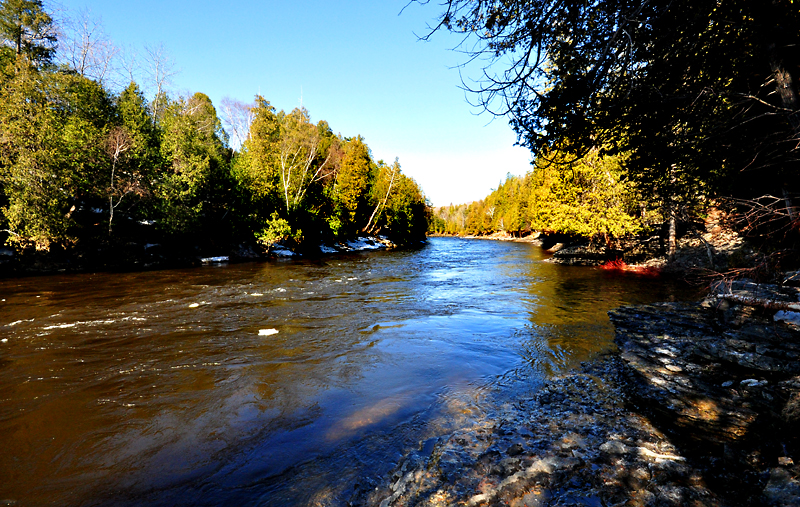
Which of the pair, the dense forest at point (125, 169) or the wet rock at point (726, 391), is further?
the dense forest at point (125, 169)

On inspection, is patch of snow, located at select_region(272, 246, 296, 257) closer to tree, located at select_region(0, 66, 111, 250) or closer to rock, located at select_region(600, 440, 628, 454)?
tree, located at select_region(0, 66, 111, 250)

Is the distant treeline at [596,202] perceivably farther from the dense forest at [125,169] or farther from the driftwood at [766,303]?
the dense forest at [125,169]

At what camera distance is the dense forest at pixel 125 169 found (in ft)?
58.2

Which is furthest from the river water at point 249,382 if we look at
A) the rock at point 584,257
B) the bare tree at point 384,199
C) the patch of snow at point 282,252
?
the bare tree at point 384,199

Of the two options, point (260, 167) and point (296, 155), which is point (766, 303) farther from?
point (296, 155)

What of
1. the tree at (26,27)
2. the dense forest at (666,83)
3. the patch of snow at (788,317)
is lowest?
the patch of snow at (788,317)

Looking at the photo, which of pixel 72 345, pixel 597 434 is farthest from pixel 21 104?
pixel 597 434

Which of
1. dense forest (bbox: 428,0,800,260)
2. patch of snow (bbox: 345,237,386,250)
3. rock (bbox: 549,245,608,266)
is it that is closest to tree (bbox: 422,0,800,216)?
dense forest (bbox: 428,0,800,260)

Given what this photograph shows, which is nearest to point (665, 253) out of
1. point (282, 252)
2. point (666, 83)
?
A: point (666, 83)

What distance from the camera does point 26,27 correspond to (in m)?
22.0

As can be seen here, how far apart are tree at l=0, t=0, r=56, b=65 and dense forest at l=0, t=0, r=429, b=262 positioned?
6cm

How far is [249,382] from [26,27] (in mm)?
32747

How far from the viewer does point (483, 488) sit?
2857mm

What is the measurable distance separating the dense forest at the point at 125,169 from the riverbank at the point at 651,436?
24.9m
